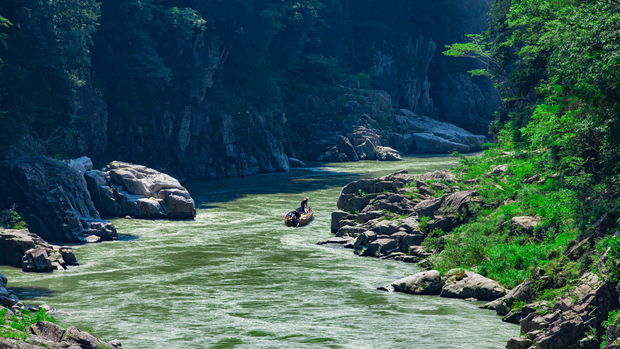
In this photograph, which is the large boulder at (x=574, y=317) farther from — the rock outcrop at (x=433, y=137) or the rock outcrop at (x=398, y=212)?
the rock outcrop at (x=433, y=137)

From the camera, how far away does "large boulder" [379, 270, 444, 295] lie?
21969 millimetres

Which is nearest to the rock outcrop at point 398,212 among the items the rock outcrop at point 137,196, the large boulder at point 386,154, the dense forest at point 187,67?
the rock outcrop at point 137,196

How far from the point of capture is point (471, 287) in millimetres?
21281

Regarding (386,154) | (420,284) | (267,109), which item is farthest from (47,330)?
(386,154)

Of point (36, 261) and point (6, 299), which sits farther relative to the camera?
point (36, 261)

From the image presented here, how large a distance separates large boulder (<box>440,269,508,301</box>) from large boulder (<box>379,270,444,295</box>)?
0.32m

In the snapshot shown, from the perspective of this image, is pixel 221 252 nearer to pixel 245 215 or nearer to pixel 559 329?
pixel 245 215

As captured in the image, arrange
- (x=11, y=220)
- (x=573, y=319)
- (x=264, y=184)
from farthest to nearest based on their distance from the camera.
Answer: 1. (x=264, y=184)
2. (x=11, y=220)
3. (x=573, y=319)

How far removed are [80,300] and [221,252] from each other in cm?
896

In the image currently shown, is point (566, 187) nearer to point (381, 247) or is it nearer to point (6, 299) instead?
point (381, 247)

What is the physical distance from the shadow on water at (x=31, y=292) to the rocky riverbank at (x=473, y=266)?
36.9 ft

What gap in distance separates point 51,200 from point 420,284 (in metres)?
20.4

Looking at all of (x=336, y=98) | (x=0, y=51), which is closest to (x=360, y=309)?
(x=0, y=51)

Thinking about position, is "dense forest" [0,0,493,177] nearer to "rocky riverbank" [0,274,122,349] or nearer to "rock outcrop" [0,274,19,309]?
"rock outcrop" [0,274,19,309]
